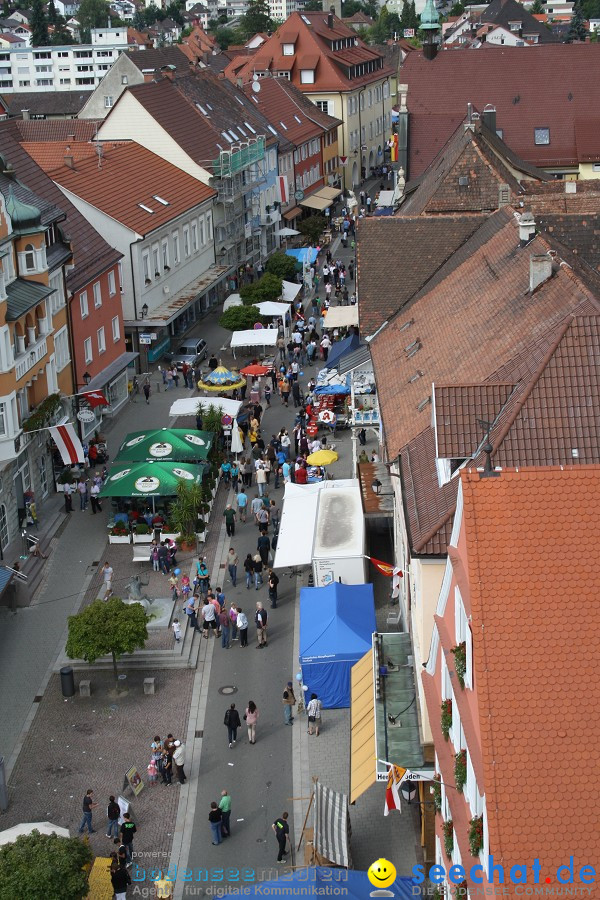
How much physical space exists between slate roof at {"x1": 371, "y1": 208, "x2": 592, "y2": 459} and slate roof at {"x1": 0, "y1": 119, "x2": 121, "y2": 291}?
Result: 15.5 m

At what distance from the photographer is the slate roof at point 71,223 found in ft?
162

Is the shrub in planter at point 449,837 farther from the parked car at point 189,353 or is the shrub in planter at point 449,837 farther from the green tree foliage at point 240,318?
the green tree foliage at point 240,318

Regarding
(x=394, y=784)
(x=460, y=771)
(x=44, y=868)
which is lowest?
(x=394, y=784)

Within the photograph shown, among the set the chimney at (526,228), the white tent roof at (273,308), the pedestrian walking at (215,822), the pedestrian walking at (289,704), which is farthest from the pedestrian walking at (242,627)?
the white tent roof at (273,308)

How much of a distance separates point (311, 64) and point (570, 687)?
311 feet

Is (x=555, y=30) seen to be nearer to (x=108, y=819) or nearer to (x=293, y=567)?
(x=293, y=567)

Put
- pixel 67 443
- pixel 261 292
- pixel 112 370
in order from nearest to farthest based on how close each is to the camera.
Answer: pixel 67 443
pixel 112 370
pixel 261 292

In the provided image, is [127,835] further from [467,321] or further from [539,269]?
[539,269]

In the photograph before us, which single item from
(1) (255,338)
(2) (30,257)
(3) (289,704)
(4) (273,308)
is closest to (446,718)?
(3) (289,704)

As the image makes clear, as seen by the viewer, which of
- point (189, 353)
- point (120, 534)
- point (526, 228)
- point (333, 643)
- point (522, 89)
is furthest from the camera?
point (522, 89)

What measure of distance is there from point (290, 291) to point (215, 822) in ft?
144

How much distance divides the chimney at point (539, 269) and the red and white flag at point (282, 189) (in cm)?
5428

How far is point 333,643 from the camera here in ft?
104

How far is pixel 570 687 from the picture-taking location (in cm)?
Result: 1602
